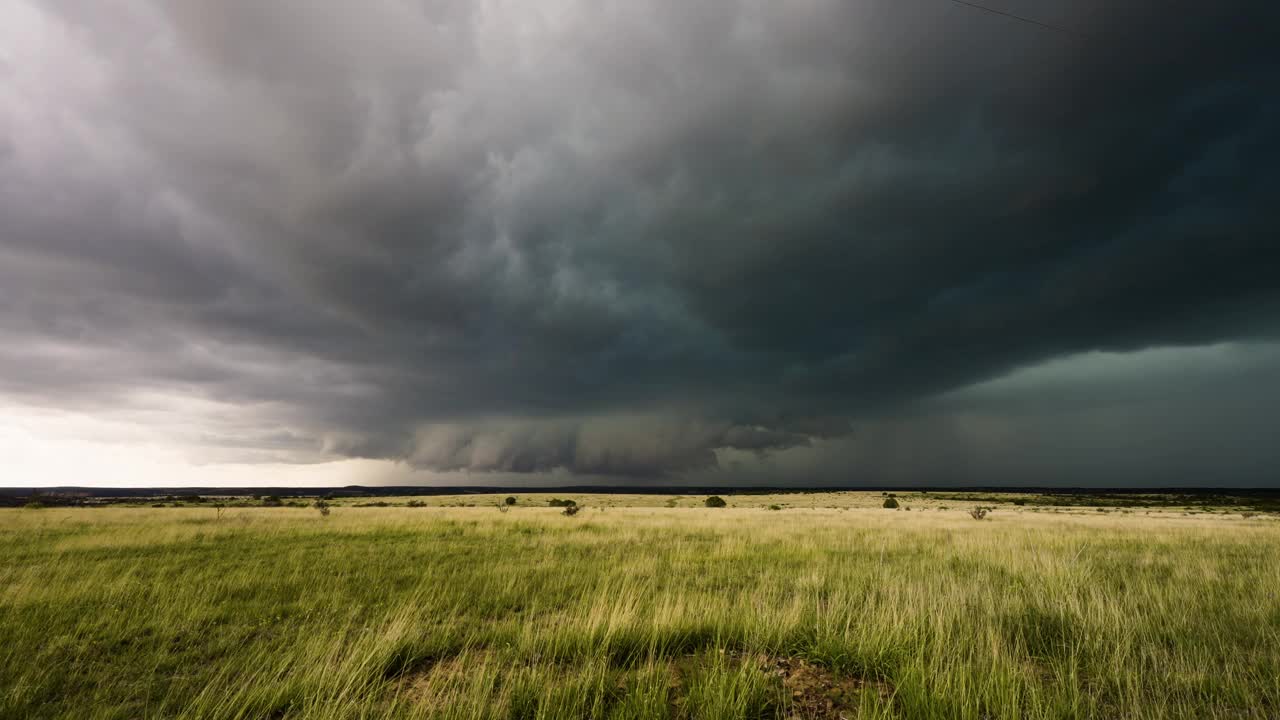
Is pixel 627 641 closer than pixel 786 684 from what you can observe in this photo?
No

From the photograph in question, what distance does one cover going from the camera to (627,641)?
18.6ft

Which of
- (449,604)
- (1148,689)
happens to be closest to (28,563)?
(449,604)

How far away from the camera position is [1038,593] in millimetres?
7570

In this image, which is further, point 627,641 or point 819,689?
point 627,641

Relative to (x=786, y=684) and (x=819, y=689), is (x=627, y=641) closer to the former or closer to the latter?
(x=786, y=684)

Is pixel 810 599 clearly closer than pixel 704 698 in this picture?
No

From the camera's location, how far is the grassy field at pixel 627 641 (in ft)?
13.9

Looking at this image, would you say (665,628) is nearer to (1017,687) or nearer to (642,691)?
(642,691)

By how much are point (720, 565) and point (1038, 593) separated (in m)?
6.55

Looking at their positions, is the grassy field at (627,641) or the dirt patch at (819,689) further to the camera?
the grassy field at (627,641)

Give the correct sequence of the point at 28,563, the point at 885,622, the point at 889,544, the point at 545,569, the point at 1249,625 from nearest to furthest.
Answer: the point at 885,622, the point at 1249,625, the point at 545,569, the point at 28,563, the point at 889,544

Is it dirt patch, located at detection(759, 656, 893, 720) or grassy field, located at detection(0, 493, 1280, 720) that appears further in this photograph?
grassy field, located at detection(0, 493, 1280, 720)

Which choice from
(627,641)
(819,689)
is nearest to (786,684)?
(819,689)

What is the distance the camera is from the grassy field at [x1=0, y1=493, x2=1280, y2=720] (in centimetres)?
425
